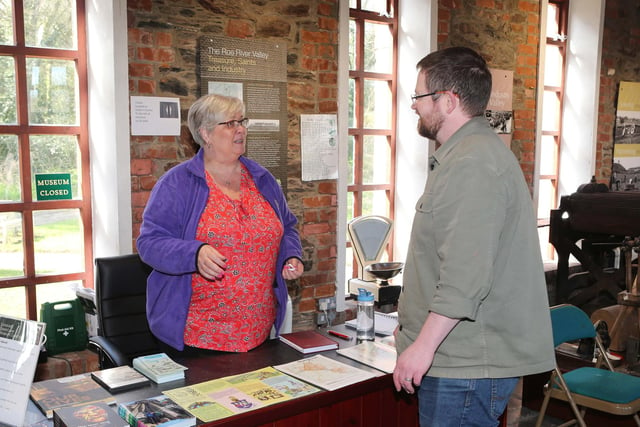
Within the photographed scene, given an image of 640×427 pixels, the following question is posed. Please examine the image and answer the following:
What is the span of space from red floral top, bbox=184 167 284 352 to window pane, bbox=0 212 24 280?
150 centimetres

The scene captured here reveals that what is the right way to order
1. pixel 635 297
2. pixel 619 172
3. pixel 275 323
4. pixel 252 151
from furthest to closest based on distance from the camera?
1. pixel 619 172
2. pixel 635 297
3. pixel 252 151
4. pixel 275 323

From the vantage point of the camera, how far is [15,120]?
3.27 meters

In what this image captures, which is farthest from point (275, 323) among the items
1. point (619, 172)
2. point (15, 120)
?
point (619, 172)

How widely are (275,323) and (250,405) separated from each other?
2.47 feet

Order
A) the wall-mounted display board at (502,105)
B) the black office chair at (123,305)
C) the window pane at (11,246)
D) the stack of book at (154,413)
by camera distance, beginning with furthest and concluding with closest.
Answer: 1. the wall-mounted display board at (502,105)
2. the window pane at (11,246)
3. the black office chair at (123,305)
4. the stack of book at (154,413)

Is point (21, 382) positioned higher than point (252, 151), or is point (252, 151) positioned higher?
point (252, 151)

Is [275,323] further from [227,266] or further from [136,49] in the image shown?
[136,49]

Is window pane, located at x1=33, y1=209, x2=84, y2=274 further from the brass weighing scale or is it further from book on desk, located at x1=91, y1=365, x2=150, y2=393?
the brass weighing scale

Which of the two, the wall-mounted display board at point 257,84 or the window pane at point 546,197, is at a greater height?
the wall-mounted display board at point 257,84

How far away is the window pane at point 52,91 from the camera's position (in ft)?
10.8

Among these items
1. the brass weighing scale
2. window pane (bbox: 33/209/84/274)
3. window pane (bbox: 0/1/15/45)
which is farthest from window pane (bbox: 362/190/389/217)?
window pane (bbox: 0/1/15/45)

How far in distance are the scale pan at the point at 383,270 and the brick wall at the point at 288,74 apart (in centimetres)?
26

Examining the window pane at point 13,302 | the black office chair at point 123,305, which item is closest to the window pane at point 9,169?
the window pane at point 13,302

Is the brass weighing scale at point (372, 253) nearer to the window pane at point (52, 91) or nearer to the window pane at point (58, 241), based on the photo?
the window pane at point (58, 241)
